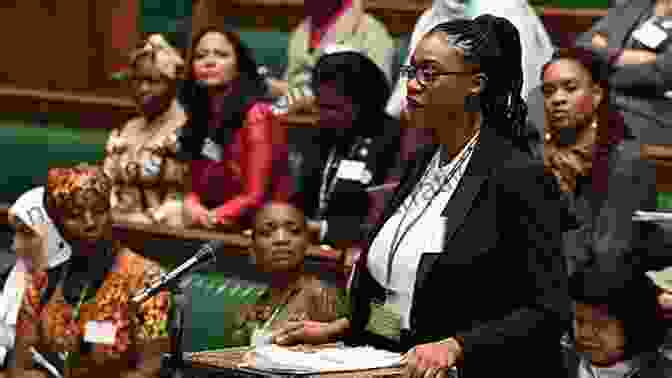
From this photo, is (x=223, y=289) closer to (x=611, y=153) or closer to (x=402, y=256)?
(x=611, y=153)

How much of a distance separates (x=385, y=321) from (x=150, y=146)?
3061mm

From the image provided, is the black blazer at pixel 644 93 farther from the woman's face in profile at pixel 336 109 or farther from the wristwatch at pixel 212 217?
the wristwatch at pixel 212 217

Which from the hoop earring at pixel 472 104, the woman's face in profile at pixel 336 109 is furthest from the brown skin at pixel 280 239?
the hoop earring at pixel 472 104

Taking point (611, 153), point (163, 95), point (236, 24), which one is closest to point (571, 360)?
point (611, 153)

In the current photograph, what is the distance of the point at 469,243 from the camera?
7.48ft

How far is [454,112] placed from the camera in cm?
236

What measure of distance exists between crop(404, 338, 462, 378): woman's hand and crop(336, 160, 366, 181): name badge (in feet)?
7.52

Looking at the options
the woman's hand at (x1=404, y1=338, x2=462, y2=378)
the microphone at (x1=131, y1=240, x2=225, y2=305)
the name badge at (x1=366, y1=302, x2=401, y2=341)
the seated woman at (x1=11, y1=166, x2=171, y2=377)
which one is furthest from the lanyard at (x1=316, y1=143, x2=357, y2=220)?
the woman's hand at (x1=404, y1=338, x2=462, y2=378)

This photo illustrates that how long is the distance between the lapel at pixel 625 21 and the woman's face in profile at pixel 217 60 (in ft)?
4.49

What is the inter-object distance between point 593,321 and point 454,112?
156cm

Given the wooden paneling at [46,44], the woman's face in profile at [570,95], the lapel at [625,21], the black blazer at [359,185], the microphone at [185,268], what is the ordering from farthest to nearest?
the wooden paneling at [46,44] → the lapel at [625,21] → the black blazer at [359,185] → the woman's face in profile at [570,95] → the microphone at [185,268]

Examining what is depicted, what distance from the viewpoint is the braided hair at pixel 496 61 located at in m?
2.34

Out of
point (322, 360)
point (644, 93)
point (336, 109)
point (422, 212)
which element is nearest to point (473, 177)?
point (422, 212)

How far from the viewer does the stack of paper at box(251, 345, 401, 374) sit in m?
2.21
